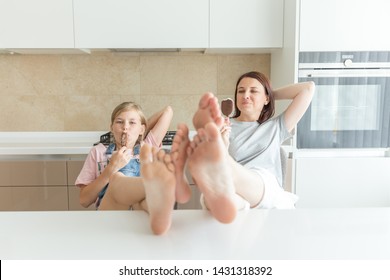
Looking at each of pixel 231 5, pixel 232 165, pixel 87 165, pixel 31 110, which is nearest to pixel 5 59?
pixel 31 110

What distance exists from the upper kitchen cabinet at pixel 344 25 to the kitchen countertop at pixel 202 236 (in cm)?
141

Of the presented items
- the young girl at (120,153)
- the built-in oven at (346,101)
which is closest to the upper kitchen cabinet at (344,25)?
the built-in oven at (346,101)

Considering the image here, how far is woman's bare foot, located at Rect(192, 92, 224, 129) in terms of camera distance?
0.96m

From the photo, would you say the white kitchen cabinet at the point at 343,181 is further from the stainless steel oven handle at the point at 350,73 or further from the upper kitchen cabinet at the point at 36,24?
the upper kitchen cabinet at the point at 36,24

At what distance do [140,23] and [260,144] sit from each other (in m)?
1.16

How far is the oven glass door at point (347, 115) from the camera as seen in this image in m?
2.21

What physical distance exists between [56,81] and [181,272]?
2317 mm

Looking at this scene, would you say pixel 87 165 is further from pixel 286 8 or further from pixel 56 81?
pixel 286 8

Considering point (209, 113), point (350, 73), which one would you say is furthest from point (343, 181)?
point (209, 113)

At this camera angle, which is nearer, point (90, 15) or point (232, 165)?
point (232, 165)

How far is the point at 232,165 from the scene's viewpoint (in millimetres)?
1018

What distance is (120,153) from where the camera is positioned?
5.08 ft

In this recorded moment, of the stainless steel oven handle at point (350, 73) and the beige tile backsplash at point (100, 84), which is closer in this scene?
the stainless steel oven handle at point (350, 73)

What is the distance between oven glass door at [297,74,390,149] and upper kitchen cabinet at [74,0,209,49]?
76cm
